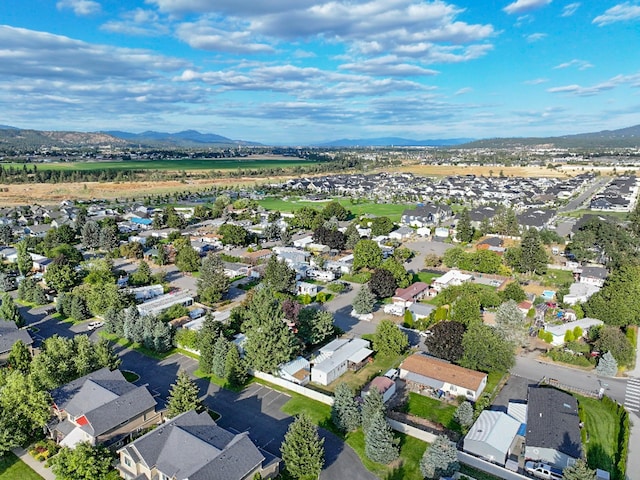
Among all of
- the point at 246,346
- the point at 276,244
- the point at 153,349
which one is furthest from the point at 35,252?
the point at 246,346

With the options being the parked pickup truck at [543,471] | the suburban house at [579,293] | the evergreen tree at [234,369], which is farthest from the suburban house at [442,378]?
the suburban house at [579,293]

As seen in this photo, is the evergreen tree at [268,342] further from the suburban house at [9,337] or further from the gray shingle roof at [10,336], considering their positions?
the gray shingle roof at [10,336]

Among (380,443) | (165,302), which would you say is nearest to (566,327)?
(380,443)

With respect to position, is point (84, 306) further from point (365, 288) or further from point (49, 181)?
point (49, 181)

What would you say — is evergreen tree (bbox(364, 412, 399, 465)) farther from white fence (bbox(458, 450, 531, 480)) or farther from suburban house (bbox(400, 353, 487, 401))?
suburban house (bbox(400, 353, 487, 401))

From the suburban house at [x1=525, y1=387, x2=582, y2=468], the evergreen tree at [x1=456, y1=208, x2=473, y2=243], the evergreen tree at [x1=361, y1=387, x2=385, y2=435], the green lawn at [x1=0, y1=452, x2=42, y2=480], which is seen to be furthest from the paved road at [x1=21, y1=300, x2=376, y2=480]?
the evergreen tree at [x1=456, y1=208, x2=473, y2=243]

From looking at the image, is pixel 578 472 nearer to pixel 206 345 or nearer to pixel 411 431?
pixel 411 431

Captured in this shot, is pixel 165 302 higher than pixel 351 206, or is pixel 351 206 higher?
pixel 165 302
